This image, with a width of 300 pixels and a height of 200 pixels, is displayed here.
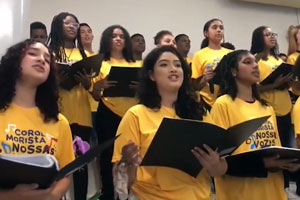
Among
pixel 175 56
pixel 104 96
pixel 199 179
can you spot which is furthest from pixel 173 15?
pixel 199 179

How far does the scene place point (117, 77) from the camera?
8.72 ft

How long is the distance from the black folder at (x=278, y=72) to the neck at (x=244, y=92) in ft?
1.91

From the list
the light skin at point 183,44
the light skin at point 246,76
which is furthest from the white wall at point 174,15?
the light skin at point 246,76

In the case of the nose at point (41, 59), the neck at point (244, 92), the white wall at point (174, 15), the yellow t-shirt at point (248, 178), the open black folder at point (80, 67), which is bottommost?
the yellow t-shirt at point (248, 178)

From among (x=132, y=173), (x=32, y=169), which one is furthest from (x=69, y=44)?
(x=32, y=169)

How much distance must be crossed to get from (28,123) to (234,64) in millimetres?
1279

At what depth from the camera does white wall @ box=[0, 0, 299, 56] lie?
4.72m

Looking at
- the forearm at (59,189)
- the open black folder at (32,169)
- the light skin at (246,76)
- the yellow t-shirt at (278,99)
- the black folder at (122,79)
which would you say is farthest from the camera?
the yellow t-shirt at (278,99)

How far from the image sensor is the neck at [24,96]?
1771 millimetres

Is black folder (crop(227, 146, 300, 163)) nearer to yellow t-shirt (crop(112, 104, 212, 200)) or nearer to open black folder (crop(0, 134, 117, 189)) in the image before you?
yellow t-shirt (crop(112, 104, 212, 200))

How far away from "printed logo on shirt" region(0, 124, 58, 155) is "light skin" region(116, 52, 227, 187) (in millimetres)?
288

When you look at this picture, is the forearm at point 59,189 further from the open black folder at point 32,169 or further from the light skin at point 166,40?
the light skin at point 166,40

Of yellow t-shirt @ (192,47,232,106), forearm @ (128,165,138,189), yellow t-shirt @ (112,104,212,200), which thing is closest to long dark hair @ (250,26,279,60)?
yellow t-shirt @ (192,47,232,106)

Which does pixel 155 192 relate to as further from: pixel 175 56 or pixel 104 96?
pixel 104 96
